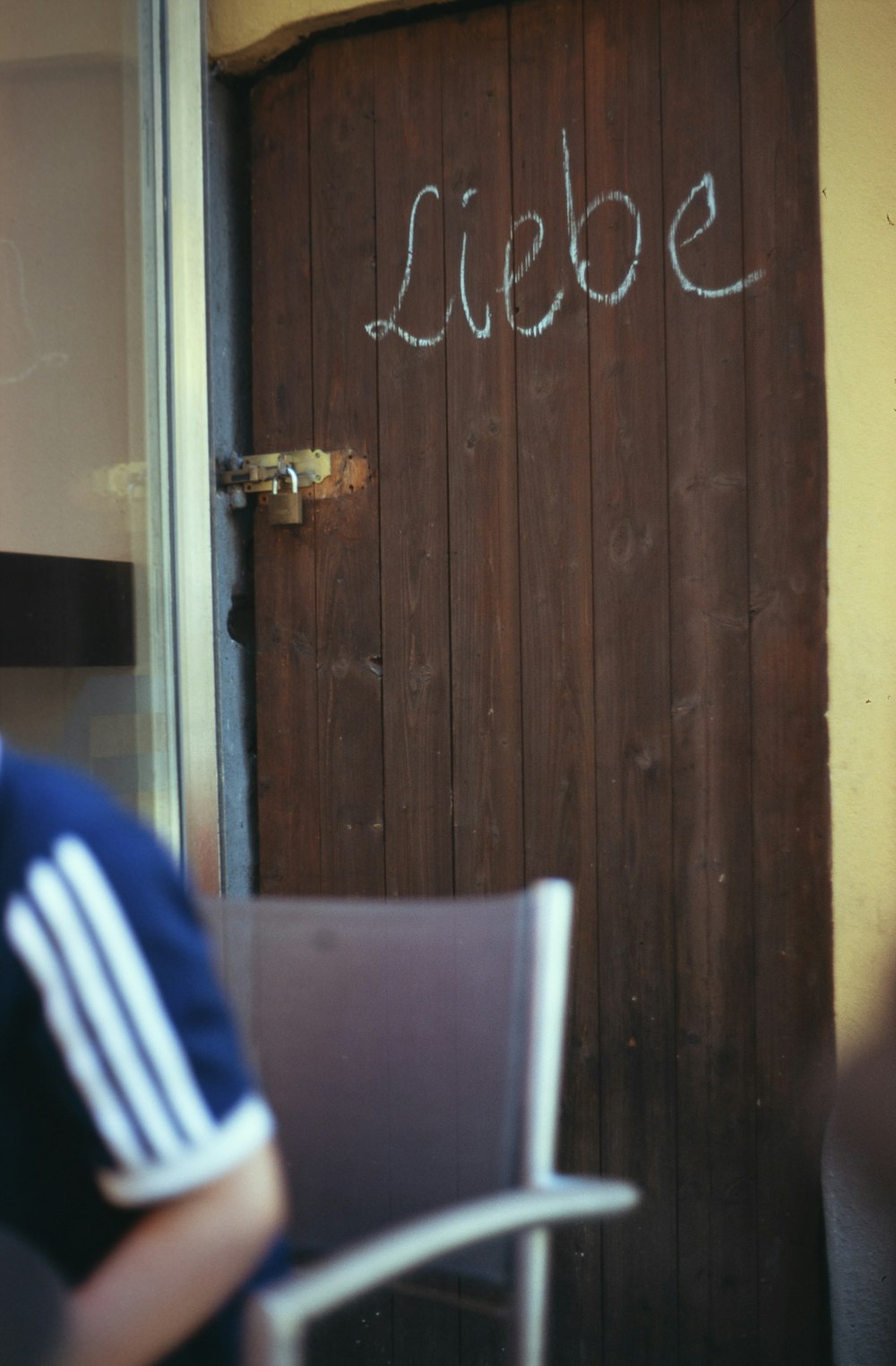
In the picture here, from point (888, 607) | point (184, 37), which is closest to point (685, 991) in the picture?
point (888, 607)

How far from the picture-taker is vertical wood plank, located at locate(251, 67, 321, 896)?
2547 millimetres

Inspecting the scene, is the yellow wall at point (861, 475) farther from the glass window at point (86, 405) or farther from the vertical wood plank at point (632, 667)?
the glass window at point (86, 405)

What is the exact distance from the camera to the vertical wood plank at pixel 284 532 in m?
2.55

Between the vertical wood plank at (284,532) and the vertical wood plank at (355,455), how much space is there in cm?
2

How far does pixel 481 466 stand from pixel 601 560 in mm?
296

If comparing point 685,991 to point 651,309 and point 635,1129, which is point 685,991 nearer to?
point 635,1129

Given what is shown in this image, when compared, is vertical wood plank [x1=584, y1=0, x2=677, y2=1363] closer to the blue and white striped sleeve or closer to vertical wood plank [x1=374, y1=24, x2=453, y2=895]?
vertical wood plank [x1=374, y1=24, x2=453, y2=895]

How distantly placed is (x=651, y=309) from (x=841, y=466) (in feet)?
1.47

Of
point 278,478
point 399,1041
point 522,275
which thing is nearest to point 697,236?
point 522,275

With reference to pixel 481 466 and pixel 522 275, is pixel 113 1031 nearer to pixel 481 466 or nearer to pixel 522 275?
pixel 481 466

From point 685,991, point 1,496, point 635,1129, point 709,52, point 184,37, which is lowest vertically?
point 635,1129

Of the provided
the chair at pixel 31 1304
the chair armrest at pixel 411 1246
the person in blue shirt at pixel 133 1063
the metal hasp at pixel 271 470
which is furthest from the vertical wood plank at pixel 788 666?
the chair at pixel 31 1304

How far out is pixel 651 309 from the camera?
7.41 feet

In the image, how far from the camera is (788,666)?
7.12 feet
